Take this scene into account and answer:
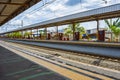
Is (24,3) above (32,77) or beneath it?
above

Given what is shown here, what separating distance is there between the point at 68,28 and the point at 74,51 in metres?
66.7

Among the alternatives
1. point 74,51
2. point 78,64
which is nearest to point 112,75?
point 78,64

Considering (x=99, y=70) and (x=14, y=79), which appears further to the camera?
(x=99, y=70)

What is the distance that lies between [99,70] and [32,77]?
2422 millimetres

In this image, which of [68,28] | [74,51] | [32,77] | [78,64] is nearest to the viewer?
[32,77]

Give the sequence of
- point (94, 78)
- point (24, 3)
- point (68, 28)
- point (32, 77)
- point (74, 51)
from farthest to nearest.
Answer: point (68, 28) < point (24, 3) < point (74, 51) < point (32, 77) < point (94, 78)

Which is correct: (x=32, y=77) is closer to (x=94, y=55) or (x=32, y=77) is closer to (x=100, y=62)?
(x=100, y=62)

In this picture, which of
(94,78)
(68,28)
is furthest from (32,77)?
(68,28)

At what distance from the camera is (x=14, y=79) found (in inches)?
297

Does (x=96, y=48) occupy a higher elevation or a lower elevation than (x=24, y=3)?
lower

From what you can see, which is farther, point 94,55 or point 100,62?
point 94,55

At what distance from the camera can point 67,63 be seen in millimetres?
11102

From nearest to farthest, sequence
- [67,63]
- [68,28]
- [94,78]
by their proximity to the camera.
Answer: [94,78], [67,63], [68,28]

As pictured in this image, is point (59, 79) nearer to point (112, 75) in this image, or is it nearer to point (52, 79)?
point (52, 79)
